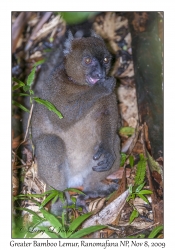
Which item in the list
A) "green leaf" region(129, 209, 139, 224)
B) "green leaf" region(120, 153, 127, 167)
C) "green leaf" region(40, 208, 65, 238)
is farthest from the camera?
"green leaf" region(120, 153, 127, 167)

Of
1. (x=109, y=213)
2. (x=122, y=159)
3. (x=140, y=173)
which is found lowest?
(x=109, y=213)

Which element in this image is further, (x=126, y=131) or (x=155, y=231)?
(x=126, y=131)

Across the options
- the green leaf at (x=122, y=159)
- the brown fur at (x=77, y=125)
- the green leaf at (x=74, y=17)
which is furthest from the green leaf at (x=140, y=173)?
the green leaf at (x=74, y=17)

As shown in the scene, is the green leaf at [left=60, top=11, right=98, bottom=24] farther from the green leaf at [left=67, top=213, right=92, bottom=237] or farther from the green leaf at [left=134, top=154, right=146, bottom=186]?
the green leaf at [left=67, top=213, right=92, bottom=237]

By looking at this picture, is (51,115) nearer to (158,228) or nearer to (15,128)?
(15,128)

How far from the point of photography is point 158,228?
6.05 meters

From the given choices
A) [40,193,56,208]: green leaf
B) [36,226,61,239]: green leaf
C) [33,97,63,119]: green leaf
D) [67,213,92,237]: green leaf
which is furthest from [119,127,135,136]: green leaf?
[36,226,61,239]: green leaf

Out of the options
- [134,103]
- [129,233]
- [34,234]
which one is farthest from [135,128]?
[34,234]

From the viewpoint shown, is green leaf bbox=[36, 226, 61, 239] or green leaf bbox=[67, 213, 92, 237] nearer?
green leaf bbox=[36, 226, 61, 239]

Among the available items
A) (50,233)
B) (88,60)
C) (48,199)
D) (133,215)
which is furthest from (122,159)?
(50,233)

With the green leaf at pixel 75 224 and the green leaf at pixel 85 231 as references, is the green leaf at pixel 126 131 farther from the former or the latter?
the green leaf at pixel 85 231

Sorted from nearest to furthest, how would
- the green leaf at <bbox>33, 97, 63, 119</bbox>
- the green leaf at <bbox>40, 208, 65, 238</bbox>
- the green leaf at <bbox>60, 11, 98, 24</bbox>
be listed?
the green leaf at <bbox>40, 208, 65, 238</bbox>
the green leaf at <bbox>33, 97, 63, 119</bbox>
the green leaf at <bbox>60, 11, 98, 24</bbox>

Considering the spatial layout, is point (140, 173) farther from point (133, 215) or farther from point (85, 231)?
point (85, 231)
